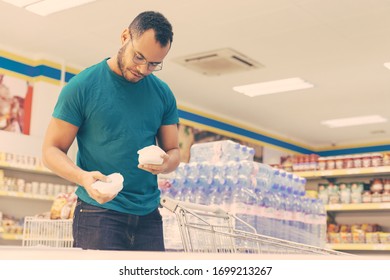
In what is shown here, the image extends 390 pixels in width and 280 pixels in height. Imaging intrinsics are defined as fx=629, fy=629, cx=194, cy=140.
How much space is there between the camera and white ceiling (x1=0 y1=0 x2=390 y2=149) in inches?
245

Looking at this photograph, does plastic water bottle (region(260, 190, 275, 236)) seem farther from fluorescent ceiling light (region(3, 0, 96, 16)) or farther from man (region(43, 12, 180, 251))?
fluorescent ceiling light (region(3, 0, 96, 16))

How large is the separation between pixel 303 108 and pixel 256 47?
11.5 feet

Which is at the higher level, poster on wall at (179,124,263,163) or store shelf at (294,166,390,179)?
poster on wall at (179,124,263,163)

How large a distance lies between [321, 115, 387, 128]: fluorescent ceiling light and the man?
942cm

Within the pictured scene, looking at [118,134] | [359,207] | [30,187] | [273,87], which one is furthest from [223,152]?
[273,87]

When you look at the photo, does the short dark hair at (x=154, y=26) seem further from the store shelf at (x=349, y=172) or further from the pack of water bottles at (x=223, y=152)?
the store shelf at (x=349, y=172)

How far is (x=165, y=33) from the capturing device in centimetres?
215

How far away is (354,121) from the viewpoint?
1155 cm

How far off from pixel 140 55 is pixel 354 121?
9899 mm

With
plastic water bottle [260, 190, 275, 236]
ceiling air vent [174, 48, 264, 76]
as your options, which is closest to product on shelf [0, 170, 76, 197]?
ceiling air vent [174, 48, 264, 76]

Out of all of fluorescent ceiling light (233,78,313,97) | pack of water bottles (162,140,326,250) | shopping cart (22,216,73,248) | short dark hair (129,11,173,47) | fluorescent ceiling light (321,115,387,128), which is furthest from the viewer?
fluorescent ceiling light (321,115,387,128)

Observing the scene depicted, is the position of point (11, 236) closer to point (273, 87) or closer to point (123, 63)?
point (273, 87)

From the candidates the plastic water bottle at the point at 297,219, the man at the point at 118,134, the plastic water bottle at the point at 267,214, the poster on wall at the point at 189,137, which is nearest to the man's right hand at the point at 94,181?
the man at the point at 118,134

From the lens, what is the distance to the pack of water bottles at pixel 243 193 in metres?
3.77
